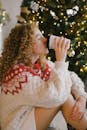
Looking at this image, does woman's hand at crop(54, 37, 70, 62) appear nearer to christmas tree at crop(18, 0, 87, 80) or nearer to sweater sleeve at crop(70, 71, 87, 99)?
sweater sleeve at crop(70, 71, 87, 99)

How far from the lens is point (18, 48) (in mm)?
1797

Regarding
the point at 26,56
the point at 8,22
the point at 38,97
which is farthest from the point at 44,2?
the point at 8,22

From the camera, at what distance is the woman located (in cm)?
170

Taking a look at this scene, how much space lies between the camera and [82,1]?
293 cm

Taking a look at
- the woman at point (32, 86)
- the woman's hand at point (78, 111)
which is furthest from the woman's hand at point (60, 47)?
the woman's hand at point (78, 111)

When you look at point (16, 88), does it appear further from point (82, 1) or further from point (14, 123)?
point (82, 1)

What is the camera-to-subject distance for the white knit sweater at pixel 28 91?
5.55 ft

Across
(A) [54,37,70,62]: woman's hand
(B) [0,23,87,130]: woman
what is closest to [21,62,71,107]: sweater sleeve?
(B) [0,23,87,130]: woman

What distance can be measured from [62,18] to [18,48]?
50.1 inches

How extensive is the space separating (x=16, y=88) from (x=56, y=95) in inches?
8.7

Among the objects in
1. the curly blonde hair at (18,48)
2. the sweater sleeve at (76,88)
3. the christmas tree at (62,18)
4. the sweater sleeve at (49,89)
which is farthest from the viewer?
the christmas tree at (62,18)

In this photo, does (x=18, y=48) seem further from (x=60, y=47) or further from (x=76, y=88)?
(x=76, y=88)

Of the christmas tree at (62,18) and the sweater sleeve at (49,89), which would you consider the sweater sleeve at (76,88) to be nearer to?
the sweater sleeve at (49,89)

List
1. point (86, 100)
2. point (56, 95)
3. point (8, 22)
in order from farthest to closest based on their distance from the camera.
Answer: point (8, 22) < point (86, 100) < point (56, 95)
